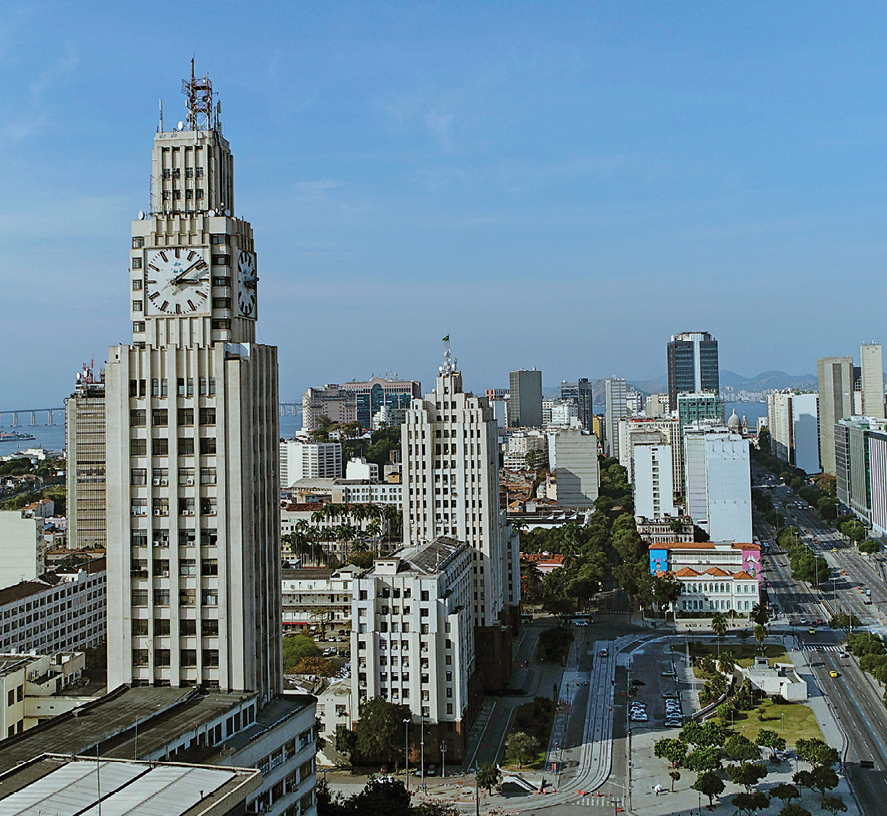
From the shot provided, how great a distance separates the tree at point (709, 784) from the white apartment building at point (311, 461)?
139226 millimetres

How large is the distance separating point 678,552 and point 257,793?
239 feet

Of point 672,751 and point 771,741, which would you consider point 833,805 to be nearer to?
point 771,741

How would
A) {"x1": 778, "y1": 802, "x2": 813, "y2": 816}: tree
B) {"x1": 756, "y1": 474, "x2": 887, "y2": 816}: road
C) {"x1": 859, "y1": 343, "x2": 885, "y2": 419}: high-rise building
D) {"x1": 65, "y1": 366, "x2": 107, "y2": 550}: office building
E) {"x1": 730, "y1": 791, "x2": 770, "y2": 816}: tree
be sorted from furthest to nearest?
{"x1": 859, "y1": 343, "x2": 885, "y2": 419}: high-rise building, {"x1": 65, "y1": 366, "x2": 107, "y2": 550}: office building, {"x1": 756, "y1": 474, "x2": 887, "y2": 816}: road, {"x1": 730, "y1": 791, "x2": 770, "y2": 816}: tree, {"x1": 778, "y1": 802, "x2": 813, "y2": 816}: tree

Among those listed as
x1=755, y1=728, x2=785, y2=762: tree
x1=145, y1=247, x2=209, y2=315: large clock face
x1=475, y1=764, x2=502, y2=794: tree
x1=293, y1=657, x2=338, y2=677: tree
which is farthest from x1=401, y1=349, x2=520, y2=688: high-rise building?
x1=145, y1=247, x2=209, y2=315: large clock face

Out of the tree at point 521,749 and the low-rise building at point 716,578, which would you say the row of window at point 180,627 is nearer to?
the tree at point 521,749

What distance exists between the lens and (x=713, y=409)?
157500 millimetres

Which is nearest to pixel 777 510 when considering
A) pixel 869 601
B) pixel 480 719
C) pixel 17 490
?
pixel 869 601

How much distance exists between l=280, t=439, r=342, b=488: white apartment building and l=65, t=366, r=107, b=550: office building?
73.8 m

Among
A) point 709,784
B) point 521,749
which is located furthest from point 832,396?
point 709,784

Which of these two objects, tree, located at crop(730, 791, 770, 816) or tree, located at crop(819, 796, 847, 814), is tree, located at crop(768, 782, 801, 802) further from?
tree, located at crop(730, 791, 770, 816)

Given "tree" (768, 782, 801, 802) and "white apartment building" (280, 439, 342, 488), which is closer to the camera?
"tree" (768, 782, 801, 802)

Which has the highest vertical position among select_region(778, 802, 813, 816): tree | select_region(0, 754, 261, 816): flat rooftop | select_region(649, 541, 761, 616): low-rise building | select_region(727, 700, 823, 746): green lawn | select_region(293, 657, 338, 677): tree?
select_region(0, 754, 261, 816): flat rooftop

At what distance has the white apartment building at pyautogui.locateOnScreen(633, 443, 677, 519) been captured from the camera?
133m

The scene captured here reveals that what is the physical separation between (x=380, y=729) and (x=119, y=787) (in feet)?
96.7
